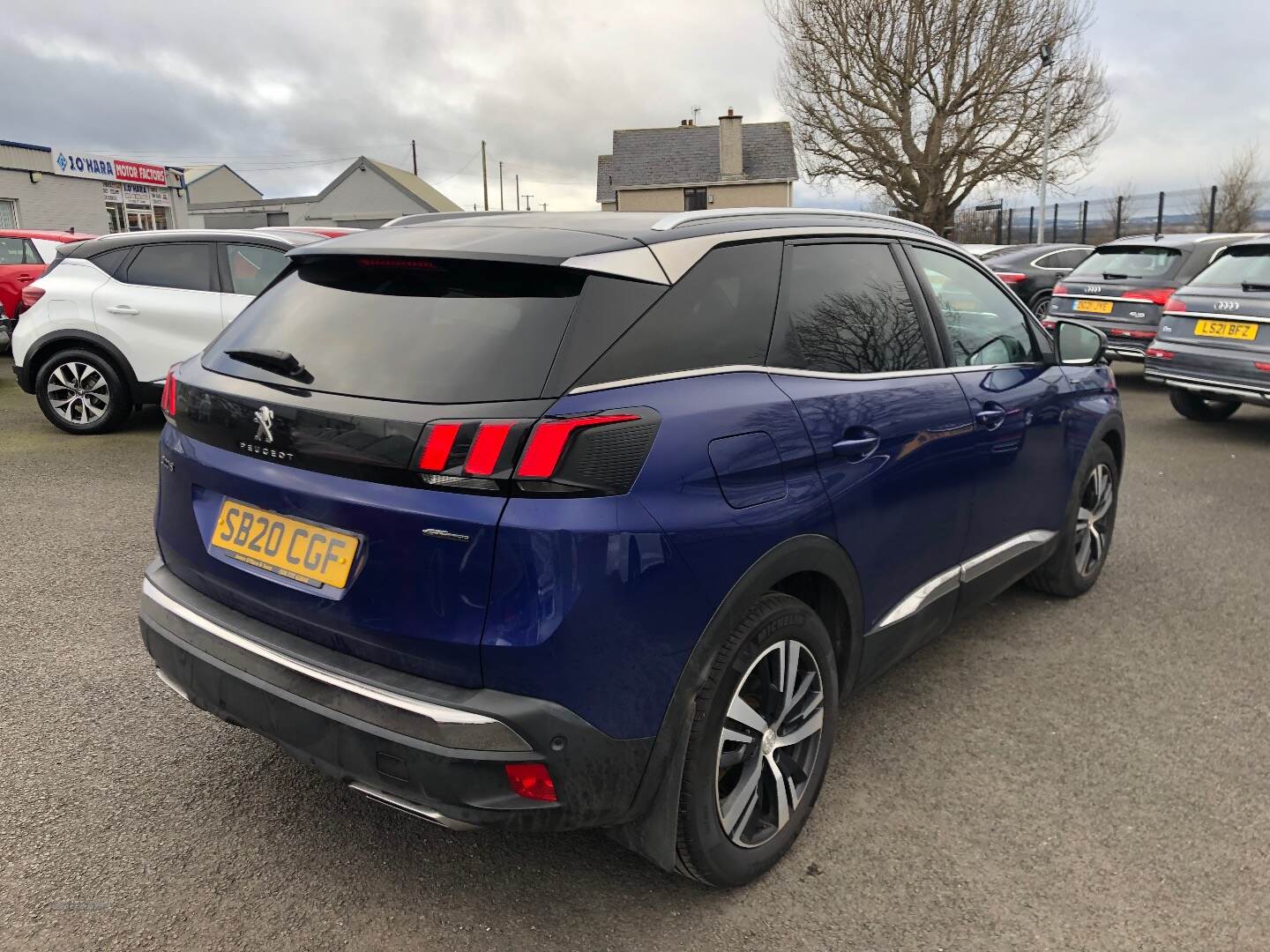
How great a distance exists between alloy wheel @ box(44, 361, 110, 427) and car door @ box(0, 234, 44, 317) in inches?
215

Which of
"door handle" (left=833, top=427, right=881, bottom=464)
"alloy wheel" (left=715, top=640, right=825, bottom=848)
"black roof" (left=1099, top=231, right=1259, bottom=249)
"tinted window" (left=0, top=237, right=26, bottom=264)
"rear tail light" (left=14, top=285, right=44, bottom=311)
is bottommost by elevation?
"alloy wheel" (left=715, top=640, right=825, bottom=848)

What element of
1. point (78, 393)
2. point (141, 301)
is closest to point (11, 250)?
point (78, 393)

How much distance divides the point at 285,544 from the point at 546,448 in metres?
0.71

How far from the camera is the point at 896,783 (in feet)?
9.62

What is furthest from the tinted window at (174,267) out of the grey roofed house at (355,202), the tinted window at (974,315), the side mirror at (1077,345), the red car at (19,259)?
the grey roofed house at (355,202)

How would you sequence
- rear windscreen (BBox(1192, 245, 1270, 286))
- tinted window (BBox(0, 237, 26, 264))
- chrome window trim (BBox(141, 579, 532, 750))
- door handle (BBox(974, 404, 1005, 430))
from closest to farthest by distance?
1. chrome window trim (BBox(141, 579, 532, 750))
2. door handle (BBox(974, 404, 1005, 430))
3. rear windscreen (BBox(1192, 245, 1270, 286))
4. tinted window (BBox(0, 237, 26, 264))

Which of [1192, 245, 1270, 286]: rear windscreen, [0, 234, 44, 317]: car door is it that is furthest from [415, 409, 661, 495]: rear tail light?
[0, 234, 44, 317]: car door

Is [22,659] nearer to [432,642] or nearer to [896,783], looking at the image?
[432,642]

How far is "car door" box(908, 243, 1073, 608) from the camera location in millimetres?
3332

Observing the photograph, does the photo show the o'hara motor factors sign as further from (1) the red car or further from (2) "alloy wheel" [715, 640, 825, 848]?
(2) "alloy wheel" [715, 640, 825, 848]

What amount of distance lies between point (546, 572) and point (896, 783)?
62.9 inches

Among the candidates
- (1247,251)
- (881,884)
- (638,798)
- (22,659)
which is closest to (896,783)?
(881,884)

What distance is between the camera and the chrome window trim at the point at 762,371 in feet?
6.83

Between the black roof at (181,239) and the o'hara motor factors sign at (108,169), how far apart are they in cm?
2981
